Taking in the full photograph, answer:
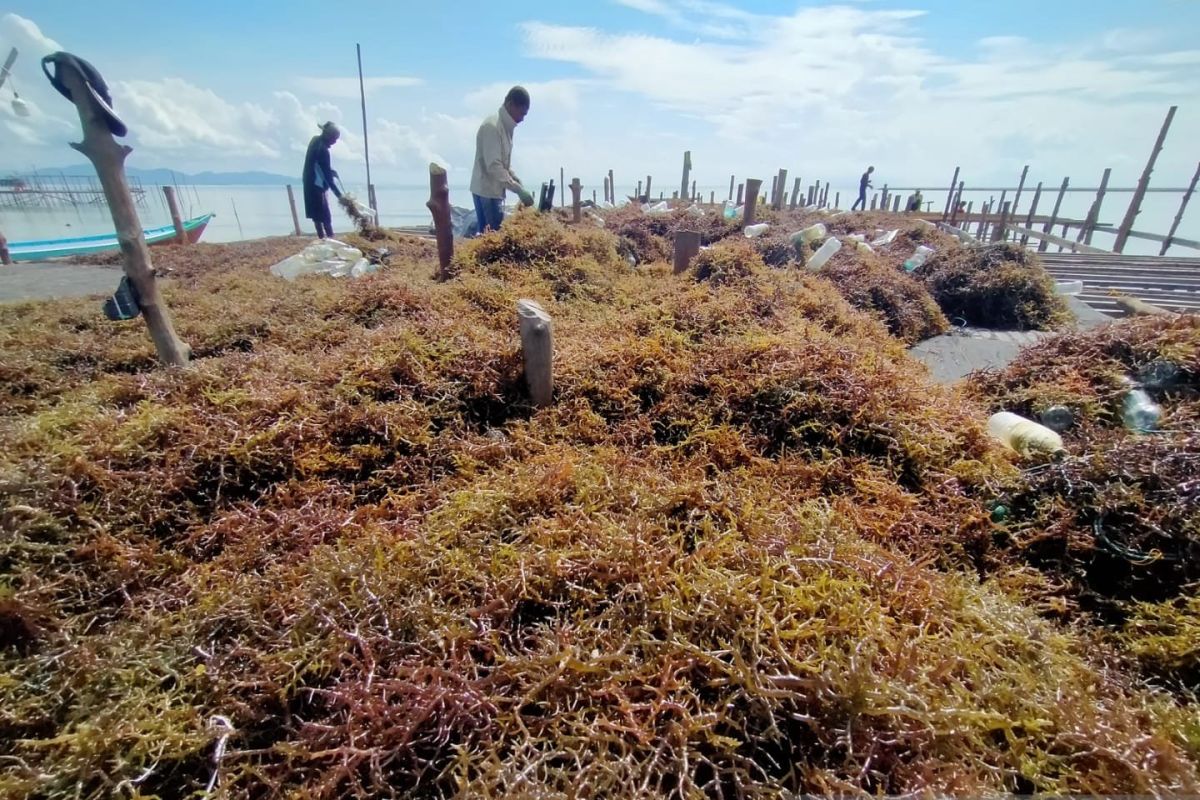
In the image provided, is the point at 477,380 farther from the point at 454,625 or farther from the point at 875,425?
the point at 875,425

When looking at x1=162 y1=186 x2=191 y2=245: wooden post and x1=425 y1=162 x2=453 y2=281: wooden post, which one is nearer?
x1=425 y1=162 x2=453 y2=281: wooden post

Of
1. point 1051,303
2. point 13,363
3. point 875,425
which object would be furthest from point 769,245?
point 13,363

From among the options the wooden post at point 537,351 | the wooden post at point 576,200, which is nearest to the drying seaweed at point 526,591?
the wooden post at point 537,351

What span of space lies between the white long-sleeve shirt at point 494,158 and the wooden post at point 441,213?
98 cm

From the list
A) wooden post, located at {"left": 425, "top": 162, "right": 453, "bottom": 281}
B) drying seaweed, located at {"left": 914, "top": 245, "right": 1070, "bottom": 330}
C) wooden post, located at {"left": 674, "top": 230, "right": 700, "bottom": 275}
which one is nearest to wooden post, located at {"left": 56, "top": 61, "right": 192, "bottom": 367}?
wooden post, located at {"left": 425, "top": 162, "right": 453, "bottom": 281}

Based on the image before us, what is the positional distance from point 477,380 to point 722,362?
4.86 feet

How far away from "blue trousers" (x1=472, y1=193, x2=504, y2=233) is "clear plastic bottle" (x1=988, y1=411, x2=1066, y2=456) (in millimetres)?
5612

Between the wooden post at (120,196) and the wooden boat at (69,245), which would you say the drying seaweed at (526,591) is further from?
the wooden boat at (69,245)

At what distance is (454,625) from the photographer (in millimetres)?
1481

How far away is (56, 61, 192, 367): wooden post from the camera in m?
2.43

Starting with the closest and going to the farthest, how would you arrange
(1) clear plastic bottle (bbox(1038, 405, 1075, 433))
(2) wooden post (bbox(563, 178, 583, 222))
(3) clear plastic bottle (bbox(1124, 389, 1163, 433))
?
(3) clear plastic bottle (bbox(1124, 389, 1163, 433)) < (1) clear plastic bottle (bbox(1038, 405, 1075, 433)) < (2) wooden post (bbox(563, 178, 583, 222))

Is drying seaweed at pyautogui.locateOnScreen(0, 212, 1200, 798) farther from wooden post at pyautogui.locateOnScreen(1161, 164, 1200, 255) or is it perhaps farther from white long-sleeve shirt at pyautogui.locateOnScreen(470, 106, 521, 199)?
wooden post at pyautogui.locateOnScreen(1161, 164, 1200, 255)

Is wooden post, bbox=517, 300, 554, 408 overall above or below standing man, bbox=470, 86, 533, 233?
below

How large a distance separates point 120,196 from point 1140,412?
570 centimetres
